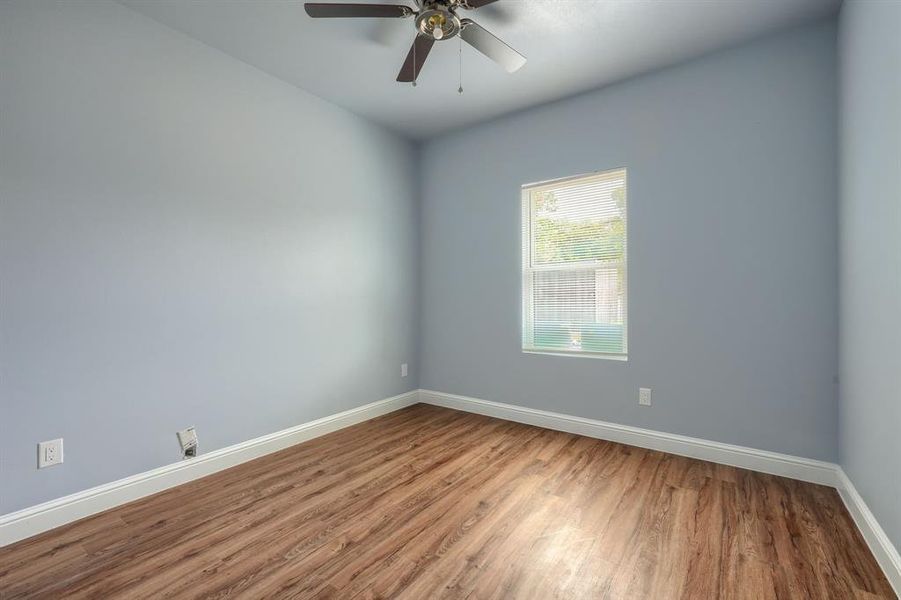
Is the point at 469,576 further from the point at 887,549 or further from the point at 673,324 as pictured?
the point at 673,324

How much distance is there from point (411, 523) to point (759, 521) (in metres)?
1.74

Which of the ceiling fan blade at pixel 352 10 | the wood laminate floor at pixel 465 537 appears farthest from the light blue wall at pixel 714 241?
the ceiling fan blade at pixel 352 10

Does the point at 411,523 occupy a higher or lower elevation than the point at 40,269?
lower

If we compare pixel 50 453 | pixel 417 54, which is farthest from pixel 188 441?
pixel 417 54

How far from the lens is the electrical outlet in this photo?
9.71 feet

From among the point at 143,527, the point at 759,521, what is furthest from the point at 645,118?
the point at 143,527

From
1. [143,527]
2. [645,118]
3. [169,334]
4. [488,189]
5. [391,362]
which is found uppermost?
[645,118]

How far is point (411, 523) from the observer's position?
6.57 feet

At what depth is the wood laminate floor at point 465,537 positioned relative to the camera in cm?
157

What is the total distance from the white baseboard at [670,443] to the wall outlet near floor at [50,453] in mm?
2842

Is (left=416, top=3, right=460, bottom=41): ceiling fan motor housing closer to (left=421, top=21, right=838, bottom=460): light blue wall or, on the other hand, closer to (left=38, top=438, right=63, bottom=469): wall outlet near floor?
(left=421, top=21, right=838, bottom=460): light blue wall

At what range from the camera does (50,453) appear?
1980mm

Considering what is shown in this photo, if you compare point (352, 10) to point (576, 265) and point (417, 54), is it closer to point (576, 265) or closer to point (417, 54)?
point (417, 54)

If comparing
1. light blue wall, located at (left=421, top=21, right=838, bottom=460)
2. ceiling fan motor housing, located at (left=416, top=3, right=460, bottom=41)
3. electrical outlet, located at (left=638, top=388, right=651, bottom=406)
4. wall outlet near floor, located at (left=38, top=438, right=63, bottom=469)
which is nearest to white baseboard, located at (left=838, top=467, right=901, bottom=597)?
light blue wall, located at (left=421, top=21, right=838, bottom=460)
